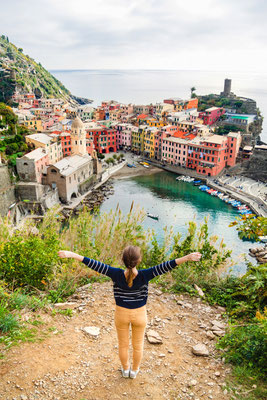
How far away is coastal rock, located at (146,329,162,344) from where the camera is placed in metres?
3.54

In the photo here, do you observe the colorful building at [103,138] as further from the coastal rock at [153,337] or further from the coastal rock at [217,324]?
the coastal rock at [153,337]

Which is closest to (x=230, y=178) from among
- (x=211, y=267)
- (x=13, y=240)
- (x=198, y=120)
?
(x=198, y=120)

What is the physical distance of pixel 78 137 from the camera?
28391 mm

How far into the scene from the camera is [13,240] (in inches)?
186

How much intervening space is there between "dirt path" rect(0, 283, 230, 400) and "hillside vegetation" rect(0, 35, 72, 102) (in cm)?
5261

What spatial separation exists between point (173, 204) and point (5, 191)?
43.7 ft

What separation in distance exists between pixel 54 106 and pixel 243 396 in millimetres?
50517

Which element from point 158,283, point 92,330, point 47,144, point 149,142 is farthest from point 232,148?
point 92,330

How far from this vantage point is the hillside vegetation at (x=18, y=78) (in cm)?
5097

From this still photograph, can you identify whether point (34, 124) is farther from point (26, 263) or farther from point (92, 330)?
point (92, 330)

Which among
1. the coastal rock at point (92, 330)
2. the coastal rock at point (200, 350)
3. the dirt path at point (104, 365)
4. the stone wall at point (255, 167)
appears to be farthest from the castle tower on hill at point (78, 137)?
the coastal rock at point (200, 350)

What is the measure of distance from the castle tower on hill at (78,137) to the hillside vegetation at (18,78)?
89.0 feet

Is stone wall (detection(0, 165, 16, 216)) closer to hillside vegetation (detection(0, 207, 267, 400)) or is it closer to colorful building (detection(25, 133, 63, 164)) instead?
colorful building (detection(25, 133, 63, 164))

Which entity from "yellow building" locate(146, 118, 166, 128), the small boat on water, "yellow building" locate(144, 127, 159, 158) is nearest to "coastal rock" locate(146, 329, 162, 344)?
the small boat on water
